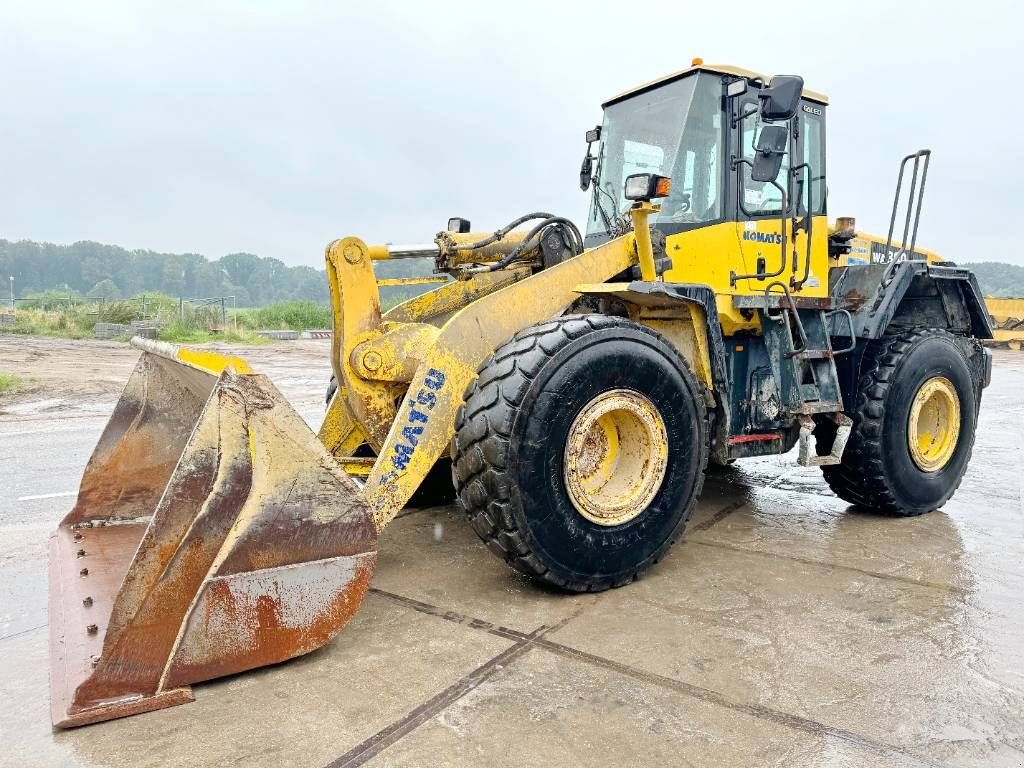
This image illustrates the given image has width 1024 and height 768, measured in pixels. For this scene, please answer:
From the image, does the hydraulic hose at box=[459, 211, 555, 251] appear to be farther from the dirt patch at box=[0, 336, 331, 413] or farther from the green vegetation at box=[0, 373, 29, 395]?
the green vegetation at box=[0, 373, 29, 395]

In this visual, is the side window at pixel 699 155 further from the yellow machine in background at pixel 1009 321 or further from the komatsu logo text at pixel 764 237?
the yellow machine in background at pixel 1009 321

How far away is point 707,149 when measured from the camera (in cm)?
437

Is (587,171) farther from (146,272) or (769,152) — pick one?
(146,272)

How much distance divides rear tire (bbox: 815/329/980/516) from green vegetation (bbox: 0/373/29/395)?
1139cm

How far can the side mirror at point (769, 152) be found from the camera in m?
3.92

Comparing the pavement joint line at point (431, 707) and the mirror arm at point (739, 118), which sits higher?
the mirror arm at point (739, 118)

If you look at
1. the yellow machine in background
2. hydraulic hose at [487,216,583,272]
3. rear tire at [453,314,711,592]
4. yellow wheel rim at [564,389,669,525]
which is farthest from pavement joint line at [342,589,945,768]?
the yellow machine in background

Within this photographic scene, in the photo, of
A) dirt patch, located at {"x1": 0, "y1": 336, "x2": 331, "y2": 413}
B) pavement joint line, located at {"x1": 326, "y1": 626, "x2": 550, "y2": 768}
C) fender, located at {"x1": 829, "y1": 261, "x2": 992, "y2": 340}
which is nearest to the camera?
pavement joint line, located at {"x1": 326, "y1": 626, "x2": 550, "y2": 768}

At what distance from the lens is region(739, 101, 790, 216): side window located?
4395mm

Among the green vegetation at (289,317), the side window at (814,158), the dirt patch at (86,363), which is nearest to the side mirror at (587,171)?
the side window at (814,158)

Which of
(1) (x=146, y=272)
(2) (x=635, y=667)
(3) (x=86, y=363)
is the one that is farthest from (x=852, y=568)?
(1) (x=146, y=272)

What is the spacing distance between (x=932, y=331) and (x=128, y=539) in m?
5.03

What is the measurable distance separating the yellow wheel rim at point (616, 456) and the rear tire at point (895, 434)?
1.90m

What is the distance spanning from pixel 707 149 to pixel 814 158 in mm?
1056
